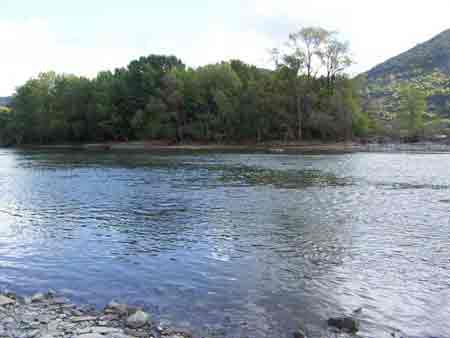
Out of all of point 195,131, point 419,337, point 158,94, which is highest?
point 158,94

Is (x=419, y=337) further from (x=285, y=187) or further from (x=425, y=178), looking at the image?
(x=425, y=178)

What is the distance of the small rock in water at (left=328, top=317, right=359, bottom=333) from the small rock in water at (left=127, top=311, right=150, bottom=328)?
425 cm

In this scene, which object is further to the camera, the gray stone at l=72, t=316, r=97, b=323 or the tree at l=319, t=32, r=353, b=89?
the tree at l=319, t=32, r=353, b=89

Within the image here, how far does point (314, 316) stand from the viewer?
10602mm

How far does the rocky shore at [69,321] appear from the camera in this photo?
9.17 metres

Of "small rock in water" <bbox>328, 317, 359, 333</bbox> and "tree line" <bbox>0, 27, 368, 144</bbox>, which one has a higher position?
"tree line" <bbox>0, 27, 368, 144</bbox>

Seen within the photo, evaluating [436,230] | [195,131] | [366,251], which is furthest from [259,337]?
[195,131]

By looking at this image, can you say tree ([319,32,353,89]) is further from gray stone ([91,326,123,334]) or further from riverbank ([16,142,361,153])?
gray stone ([91,326,123,334])

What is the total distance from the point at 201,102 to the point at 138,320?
112601 millimetres

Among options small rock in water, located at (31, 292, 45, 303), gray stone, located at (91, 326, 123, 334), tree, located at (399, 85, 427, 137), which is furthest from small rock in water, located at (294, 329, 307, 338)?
tree, located at (399, 85, 427, 137)

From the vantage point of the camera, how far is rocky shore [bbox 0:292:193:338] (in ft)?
30.1

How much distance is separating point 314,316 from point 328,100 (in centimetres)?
9799

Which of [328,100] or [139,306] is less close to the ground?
[328,100]

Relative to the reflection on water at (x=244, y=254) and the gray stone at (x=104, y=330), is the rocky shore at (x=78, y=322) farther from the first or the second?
the reflection on water at (x=244, y=254)
